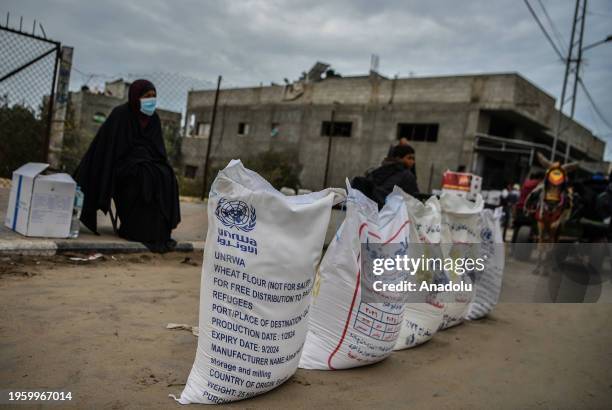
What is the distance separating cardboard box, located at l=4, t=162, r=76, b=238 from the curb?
9.0 inches

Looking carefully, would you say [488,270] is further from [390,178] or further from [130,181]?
[130,181]

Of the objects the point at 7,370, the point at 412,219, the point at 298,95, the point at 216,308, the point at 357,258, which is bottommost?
the point at 7,370

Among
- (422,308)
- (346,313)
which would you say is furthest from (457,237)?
(346,313)

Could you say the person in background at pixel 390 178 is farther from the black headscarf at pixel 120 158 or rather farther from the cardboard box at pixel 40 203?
the cardboard box at pixel 40 203

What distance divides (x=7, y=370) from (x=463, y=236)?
2.72m

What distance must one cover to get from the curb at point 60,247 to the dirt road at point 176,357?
0.18 m

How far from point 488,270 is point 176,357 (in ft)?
8.05

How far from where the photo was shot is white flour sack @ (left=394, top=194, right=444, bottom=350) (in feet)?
8.86

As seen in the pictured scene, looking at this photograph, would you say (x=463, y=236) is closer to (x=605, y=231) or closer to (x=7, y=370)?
(x=7, y=370)

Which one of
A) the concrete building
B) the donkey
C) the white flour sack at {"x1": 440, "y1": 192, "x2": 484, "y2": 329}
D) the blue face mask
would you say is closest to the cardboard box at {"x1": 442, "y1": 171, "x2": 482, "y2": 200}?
the concrete building

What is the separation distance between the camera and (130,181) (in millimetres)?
4719

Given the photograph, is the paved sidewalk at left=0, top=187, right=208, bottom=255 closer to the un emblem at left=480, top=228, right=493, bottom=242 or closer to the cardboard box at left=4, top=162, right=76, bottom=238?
the cardboard box at left=4, top=162, right=76, bottom=238

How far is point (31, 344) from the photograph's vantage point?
205 cm

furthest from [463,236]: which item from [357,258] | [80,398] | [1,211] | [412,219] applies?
[1,211]
